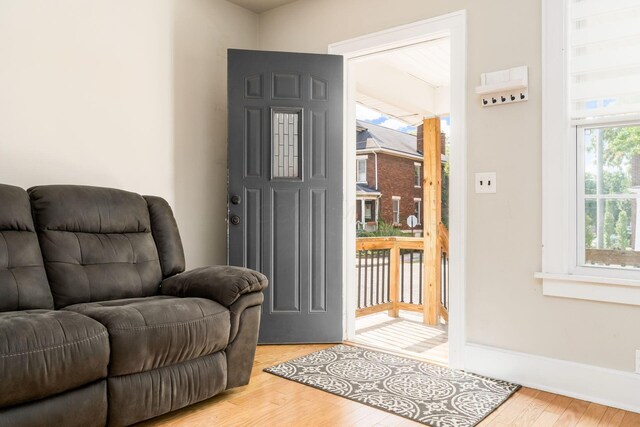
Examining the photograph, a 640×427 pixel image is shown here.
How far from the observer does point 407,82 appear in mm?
5273

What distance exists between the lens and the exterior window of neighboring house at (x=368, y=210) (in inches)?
255

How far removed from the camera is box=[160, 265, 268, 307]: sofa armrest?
93.1 inches

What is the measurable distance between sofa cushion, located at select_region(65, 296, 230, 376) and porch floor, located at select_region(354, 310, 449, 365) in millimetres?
1518

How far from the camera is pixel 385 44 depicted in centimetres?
329

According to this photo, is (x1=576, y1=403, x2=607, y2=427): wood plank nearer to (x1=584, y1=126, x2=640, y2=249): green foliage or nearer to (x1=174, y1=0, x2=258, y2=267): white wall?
(x1=584, y1=126, x2=640, y2=249): green foliage

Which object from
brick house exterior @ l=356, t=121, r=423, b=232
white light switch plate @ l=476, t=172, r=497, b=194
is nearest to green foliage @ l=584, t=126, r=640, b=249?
white light switch plate @ l=476, t=172, r=497, b=194

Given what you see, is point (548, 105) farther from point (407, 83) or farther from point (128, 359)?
point (407, 83)

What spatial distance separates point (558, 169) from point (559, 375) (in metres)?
1.11

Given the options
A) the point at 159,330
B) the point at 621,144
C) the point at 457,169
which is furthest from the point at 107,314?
the point at 621,144

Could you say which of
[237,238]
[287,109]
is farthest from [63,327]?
[287,109]

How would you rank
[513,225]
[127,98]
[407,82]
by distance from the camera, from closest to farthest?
[513,225]
[127,98]
[407,82]

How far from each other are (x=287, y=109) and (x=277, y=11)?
3.61ft

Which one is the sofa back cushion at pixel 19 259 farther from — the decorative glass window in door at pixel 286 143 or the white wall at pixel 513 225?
the white wall at pixel 513 225

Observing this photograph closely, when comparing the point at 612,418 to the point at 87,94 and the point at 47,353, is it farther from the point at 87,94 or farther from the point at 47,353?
the point at 87,94
